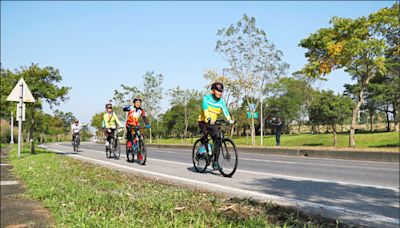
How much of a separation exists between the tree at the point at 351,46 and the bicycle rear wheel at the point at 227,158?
14304 mm

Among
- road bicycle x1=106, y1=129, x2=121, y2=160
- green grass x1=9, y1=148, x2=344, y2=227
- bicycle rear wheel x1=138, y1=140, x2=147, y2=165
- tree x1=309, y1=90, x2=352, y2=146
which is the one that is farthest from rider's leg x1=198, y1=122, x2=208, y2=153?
tree x1=309, y1=90, x2=352, y2=146

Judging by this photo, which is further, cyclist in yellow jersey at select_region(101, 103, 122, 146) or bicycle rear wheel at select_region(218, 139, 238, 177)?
cyclist in yellow jersey at select_region(101, 103, 122, 146)

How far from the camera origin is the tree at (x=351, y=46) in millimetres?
18875

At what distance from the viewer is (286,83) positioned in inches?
2815

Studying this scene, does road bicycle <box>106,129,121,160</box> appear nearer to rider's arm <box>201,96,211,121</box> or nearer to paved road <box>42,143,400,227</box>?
paved road <box>42,143,400,227</box>

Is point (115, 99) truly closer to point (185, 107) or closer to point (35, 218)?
point (185, 107)

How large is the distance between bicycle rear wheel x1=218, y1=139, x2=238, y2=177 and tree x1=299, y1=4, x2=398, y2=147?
14.3 metres

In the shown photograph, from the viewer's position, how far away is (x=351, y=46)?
62.3ft

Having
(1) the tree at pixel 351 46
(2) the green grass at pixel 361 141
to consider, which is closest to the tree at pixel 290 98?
(2) the green grass at pixel 361 141

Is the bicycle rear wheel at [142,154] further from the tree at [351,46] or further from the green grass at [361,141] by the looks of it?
the green grass at [361,141]

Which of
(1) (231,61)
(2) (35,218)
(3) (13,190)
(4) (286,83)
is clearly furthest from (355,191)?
(4) (286,83)

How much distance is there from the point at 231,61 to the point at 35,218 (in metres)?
28.0

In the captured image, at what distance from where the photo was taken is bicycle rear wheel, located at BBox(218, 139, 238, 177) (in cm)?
720

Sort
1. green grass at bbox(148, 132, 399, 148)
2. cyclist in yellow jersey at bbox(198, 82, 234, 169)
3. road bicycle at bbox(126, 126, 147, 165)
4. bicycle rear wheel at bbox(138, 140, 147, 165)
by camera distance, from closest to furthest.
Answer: cyclist in yellow jersey at bbox(198, 82, 234, 169) → road bicycle at bbox(126, 126, 147, 165) → bicycle rear wheel at bbox(138, 140, 147, 165) → green grass at bbox(148, 132, 399, 148)
